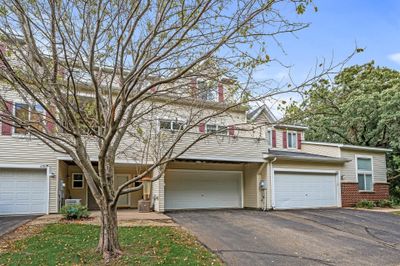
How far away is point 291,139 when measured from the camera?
955 inches

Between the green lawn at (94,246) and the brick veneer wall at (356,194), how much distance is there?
12573 millimetres

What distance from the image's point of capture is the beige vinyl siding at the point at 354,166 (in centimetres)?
2062

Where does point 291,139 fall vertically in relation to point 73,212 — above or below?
above

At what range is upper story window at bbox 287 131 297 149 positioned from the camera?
79.0ft

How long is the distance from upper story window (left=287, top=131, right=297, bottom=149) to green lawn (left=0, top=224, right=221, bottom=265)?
1474 cm

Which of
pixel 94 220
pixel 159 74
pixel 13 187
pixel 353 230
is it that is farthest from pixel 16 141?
pixel 353 230

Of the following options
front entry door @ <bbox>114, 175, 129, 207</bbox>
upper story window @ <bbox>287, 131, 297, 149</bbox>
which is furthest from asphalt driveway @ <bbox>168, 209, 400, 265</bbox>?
upper story window @ <bbox>287, 131, 297, 149</bbox>

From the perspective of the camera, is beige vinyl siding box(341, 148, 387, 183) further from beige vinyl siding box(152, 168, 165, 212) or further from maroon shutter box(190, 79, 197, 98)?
maroon shutter box(190, 79, 197, 98)

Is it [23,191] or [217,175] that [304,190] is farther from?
[23,191]

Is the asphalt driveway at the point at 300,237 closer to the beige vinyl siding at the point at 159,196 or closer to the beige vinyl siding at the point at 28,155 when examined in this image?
the beige vinyl siding at the point at 159,196

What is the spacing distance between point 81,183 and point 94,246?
34.1 ft

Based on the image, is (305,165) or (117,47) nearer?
(117,47)

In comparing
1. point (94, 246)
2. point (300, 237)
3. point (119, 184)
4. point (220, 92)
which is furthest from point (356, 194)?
point (94, 246)

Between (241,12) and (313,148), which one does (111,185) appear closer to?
(241,12)
